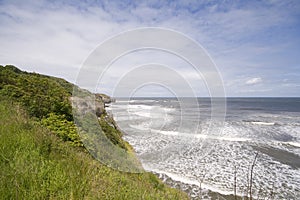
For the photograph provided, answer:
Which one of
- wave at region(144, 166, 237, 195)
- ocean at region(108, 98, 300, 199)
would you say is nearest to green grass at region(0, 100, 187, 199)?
ocean at region(108, 98, 300, 199)

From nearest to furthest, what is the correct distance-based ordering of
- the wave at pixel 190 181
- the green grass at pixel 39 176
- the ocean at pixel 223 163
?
1. the green grass at pixel 39 176
2. the wave at pixel 190 181
3. the ocean at pixel 223 163

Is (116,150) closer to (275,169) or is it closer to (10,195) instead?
(10,195)

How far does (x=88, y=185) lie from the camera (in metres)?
2.87

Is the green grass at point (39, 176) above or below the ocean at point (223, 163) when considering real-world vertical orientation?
above

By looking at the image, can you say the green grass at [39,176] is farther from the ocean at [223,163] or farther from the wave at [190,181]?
the wave at [190,181]

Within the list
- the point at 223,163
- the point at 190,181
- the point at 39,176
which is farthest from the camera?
the point at 223,163

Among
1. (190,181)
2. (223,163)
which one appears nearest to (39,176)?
(190,181)

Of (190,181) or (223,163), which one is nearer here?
(190,181)

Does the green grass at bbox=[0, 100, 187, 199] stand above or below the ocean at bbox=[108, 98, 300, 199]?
above

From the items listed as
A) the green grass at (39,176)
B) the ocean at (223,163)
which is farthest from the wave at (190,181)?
the green grass at (39,176)

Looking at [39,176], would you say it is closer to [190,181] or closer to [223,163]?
[190,181]

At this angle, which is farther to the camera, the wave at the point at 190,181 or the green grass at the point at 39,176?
the wave at the point at 190,181

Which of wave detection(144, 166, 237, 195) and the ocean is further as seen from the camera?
the ocean

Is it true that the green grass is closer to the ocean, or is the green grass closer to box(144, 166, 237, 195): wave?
the ocean
